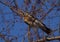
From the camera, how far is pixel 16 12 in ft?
11.2

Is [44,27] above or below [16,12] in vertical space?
below

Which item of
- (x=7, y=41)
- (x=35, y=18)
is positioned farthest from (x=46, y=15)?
(x=7, y=41)

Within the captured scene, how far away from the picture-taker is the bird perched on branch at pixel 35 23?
126 inches

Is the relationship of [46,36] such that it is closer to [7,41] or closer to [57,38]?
[57,38]

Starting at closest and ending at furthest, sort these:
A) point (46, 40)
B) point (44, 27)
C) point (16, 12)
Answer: point (46, 40)
point (44, 27)
point (16, 12)

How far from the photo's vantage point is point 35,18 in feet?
10.7

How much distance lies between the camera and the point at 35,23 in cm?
319

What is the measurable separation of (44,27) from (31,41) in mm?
309

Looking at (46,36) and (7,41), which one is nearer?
(46,36)

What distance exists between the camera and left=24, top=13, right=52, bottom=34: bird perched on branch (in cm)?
319

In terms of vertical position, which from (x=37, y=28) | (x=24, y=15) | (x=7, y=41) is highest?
(x=24, y=15)

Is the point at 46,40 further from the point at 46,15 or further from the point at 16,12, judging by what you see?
the point at 16,12

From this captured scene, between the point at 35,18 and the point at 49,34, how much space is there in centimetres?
33

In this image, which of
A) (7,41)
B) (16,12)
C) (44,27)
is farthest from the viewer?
(7,41)
